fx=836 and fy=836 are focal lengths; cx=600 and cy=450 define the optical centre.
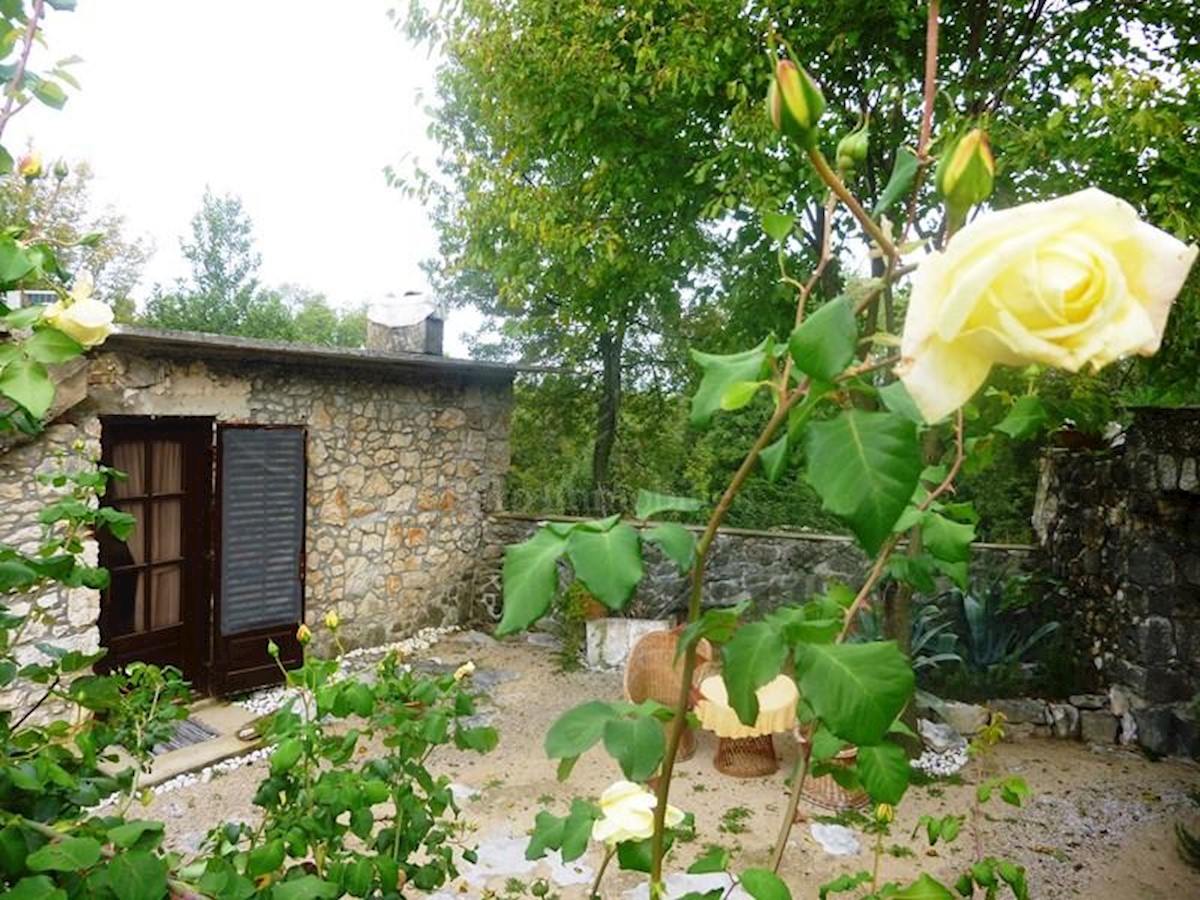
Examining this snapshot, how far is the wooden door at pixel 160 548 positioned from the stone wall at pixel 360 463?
0.26 m

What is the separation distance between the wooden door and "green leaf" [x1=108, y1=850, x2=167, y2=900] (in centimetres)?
445

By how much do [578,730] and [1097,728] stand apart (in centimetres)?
545

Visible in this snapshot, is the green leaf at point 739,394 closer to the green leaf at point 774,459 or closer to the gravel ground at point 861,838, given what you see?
the green leaf at point 774,459

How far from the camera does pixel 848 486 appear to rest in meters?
0.52

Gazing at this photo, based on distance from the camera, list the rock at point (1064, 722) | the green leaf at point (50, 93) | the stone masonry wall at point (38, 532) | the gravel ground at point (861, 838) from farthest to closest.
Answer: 1. the rock at point (1064, 722)
2. the stone masonry wall at point (38, 532)
3. the gravel ground at point (861, 838)
4. the green leaf at point (50, 93)

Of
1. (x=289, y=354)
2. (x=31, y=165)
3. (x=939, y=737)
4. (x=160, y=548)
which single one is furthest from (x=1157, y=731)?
(x=160, y=548)

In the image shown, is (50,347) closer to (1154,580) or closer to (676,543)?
(676,543)

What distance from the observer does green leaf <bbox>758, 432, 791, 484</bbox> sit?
66cm

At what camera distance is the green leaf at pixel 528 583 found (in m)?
0.61

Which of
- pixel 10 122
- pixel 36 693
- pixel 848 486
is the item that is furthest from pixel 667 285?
pixel 848 486

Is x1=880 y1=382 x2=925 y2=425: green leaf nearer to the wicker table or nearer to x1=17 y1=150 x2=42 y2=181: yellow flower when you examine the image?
x1=17 y1=150 x2=42 y2=181: yellow flower

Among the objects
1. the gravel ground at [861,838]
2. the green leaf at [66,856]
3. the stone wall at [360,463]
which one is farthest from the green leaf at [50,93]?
the stone wall at [360,463]

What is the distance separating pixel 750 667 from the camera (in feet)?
2.10

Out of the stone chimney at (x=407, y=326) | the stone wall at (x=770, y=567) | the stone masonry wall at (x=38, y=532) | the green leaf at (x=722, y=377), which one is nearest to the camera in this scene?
the green leaf at (x=722, y=377)
